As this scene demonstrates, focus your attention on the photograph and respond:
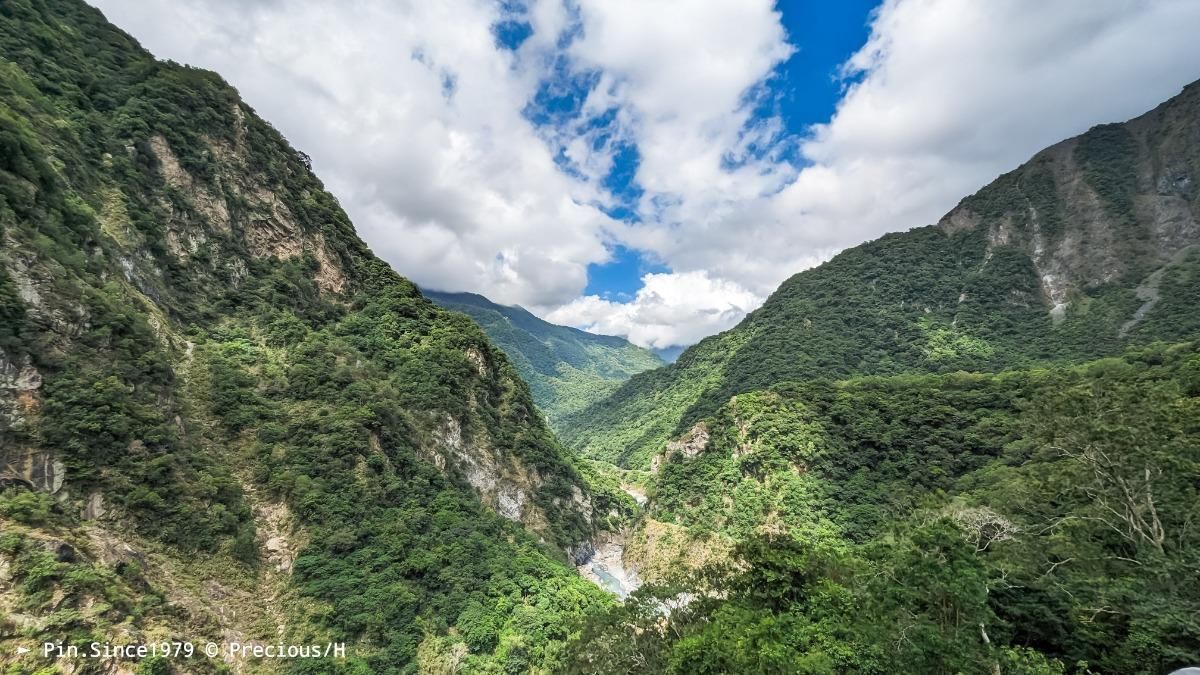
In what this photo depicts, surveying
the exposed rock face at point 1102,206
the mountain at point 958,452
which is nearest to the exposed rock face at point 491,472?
the mountain at point 958,452

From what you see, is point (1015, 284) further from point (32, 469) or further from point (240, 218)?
point (32, 469)

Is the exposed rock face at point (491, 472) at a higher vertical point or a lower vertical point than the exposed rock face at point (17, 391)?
lower

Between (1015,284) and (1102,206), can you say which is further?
(1102,206)

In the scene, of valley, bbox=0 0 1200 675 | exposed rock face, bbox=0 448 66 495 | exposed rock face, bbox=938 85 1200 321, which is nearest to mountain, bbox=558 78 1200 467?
exposed rock face, bbox=938 85 1200 321

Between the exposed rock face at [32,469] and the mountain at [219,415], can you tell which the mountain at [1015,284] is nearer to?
the mountain at [219,415]

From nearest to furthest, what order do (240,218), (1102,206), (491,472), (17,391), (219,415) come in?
A: (17,391) < (219,415) < (240,218) < (491,472) < (1102,206)

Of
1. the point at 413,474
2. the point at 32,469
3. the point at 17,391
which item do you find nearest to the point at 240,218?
the point at 17,391

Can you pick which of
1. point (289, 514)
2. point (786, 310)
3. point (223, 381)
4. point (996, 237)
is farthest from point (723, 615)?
point (996, 237)
